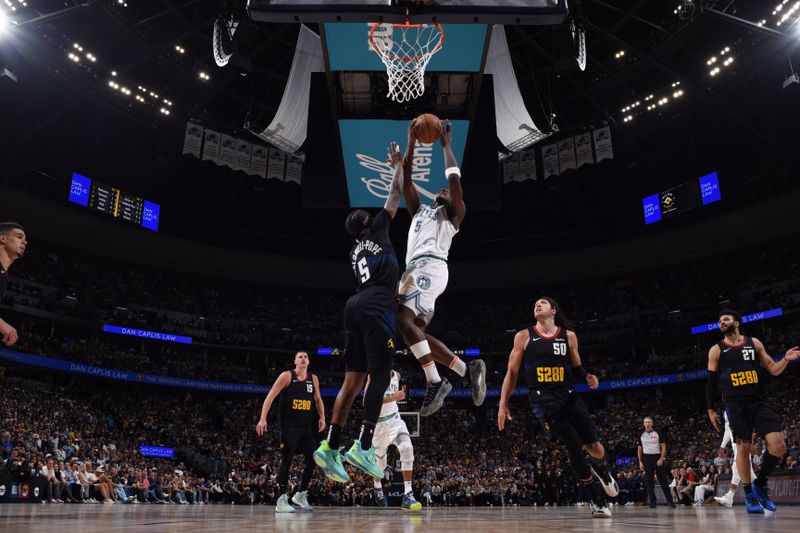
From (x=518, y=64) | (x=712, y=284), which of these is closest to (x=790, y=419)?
(x=712, y=284)

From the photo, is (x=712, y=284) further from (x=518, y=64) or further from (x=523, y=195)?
(x=518, y=64)

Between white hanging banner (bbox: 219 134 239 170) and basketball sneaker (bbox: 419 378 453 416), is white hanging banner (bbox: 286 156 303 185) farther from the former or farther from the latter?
basketball sneaker (bbox: 419 378 453 416)

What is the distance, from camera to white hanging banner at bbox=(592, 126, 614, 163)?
87.7 ft

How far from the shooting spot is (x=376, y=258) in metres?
5.22

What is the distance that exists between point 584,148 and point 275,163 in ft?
45.7

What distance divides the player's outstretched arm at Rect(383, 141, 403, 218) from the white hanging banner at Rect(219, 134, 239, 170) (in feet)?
76.3

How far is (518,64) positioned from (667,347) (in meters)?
20.2

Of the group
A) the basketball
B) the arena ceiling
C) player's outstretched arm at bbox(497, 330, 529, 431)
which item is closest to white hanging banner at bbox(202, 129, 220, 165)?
the arena ceiling

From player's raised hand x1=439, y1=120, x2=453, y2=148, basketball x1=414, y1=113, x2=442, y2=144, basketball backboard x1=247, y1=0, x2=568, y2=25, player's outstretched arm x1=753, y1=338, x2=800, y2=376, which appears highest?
basketball backboard x1=247, y1=0, x2=568, y2=25

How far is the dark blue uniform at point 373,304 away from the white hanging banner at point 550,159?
79.0 ft

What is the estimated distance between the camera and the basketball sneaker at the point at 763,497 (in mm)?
7332

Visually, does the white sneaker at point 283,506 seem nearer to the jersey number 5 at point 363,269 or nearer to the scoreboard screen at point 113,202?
the jersey number 5 at point 363,269

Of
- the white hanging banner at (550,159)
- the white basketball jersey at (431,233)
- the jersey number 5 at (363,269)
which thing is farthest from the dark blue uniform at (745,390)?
the white hanging banner at (550,159)

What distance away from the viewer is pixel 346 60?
51.1ft
